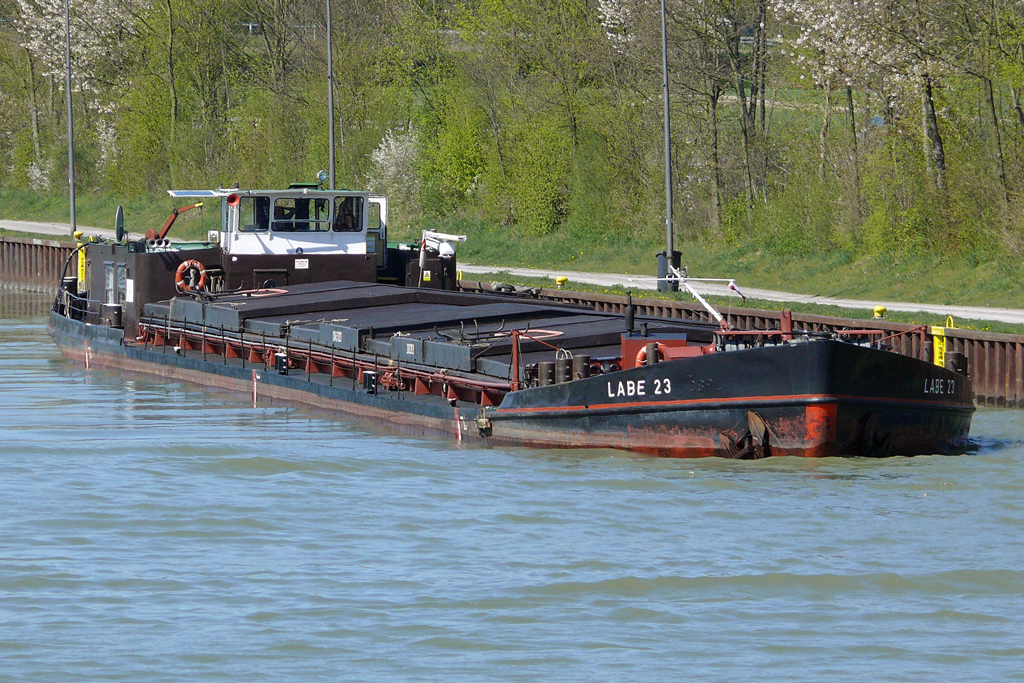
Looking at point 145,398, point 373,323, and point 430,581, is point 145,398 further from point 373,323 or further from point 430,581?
point 430,581

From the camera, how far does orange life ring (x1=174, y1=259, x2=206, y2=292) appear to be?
26.1 meters

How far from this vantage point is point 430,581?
12.2 metres

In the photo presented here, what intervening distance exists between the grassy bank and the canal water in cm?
1400

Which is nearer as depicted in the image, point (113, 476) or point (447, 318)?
point (113, 476)

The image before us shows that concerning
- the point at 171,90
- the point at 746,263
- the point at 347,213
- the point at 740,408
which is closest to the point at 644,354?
the point at 740,408

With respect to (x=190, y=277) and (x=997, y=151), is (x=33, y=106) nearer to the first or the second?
(x=190, y=277)

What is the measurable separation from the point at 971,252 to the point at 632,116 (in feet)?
47.2

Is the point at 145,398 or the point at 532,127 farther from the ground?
the point at 532,127

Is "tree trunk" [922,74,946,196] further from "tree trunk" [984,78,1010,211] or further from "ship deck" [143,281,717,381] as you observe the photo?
"ship deck" [143,281,717,381]

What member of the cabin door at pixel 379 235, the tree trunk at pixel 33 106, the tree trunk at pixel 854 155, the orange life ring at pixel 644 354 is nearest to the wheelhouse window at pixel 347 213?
the cabin door at pixel 379 235

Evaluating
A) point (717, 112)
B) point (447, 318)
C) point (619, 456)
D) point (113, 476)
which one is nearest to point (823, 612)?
point (619, 456)

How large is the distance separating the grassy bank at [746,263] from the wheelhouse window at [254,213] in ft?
36.6

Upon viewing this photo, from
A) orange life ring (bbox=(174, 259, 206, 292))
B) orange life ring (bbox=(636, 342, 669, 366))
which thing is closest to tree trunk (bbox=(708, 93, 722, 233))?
orange life ring (bbox=(174, 259, 206, 292))

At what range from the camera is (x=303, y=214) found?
88.7ft
